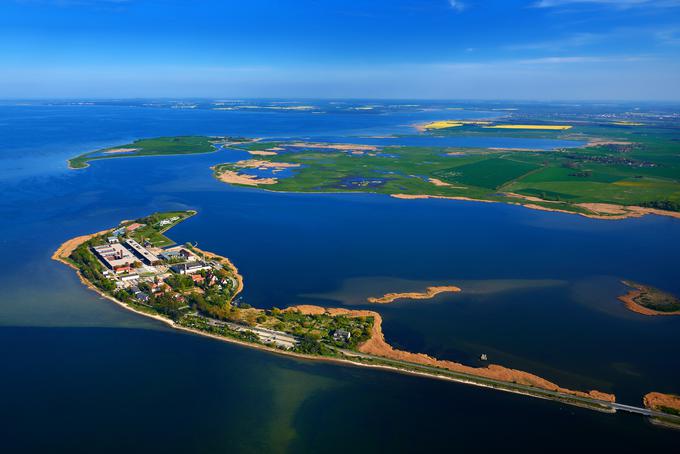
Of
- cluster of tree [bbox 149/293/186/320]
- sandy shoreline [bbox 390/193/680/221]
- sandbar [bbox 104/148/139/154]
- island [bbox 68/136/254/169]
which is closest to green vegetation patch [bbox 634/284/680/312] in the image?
→ sandy shoreline [bbox 390/193/680/221]

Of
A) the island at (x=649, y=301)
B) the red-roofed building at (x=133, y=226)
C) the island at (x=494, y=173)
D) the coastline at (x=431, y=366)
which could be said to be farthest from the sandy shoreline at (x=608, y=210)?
the coastline at (x=431, y=366)

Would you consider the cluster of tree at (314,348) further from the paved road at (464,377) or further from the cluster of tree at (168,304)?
the cluster of tree at (168,304)

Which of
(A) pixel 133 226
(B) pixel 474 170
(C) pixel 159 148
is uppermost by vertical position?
(C) pixel 159 148

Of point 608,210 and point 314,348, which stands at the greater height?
point 608,210

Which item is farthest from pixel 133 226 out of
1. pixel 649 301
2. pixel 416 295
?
pixel 649 301

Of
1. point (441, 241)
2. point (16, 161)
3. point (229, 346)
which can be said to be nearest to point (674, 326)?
point (441, 241)

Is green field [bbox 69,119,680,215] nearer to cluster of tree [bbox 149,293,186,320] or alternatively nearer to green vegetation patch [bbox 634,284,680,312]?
green vegetation patch [bbox 634,284,680,312]

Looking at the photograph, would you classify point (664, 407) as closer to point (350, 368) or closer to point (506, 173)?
point (350, 368)
